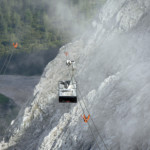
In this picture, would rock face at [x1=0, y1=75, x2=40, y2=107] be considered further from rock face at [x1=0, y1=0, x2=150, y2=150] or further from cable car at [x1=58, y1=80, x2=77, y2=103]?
cable car at [x1=58, y1=80, x2=77, y2=103]

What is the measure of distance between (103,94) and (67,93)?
4725mm

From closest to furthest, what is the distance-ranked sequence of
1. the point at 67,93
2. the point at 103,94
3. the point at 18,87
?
the point at 67,93, the point at 103,94, the point at 18,87

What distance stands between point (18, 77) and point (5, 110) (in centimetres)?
2655

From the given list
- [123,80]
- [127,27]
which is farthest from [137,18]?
[123,80]

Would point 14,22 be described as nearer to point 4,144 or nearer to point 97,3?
point 97,3

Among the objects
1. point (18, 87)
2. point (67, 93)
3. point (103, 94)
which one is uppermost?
point (18, 87)

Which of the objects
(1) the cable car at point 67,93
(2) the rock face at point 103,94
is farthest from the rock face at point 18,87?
(1) the cable car at point 67,93

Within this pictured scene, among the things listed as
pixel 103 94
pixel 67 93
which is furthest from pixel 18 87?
pixel 67 93

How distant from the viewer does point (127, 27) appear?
29859mm

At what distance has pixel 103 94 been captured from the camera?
899 inches

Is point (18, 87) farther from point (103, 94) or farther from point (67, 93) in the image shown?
point (67, 93)

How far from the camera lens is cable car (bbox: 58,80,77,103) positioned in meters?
19.3

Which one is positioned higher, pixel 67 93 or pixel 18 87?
pixel 18 87

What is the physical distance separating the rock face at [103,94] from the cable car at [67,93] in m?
3.10
